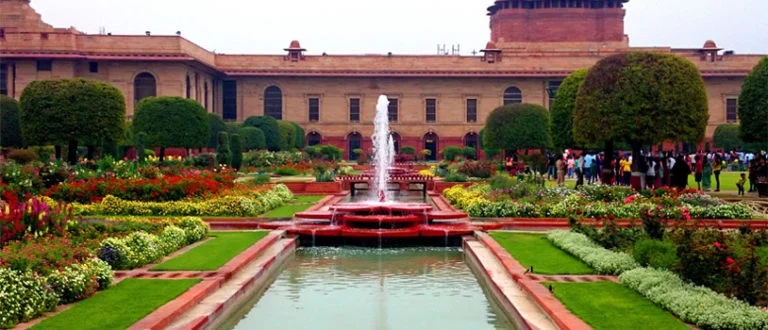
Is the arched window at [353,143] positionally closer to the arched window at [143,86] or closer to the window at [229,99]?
the window at [229,99]

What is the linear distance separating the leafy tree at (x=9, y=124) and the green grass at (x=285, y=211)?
54.5 ft

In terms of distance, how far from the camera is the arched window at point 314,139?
5128 cm

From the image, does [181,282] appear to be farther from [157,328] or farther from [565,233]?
[565,233]

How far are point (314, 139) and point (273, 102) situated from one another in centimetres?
330

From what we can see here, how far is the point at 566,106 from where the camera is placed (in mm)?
26266

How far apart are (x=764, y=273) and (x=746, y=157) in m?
35.7

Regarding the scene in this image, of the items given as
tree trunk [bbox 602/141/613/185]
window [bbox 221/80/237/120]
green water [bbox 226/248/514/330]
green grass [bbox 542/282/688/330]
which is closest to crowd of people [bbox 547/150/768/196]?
tree trunk [bbox 602/141/613/185]

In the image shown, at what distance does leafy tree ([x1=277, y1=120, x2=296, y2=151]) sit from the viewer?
4259 cm

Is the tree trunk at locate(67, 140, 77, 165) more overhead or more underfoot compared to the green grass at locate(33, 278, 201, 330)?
more overhead

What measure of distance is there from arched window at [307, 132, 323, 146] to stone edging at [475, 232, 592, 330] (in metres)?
40.2

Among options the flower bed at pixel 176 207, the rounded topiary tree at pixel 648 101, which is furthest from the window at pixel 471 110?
the flower bed at pixel 176 207

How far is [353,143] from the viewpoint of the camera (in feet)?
169

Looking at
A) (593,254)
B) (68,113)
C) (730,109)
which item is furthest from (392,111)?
(593,254)

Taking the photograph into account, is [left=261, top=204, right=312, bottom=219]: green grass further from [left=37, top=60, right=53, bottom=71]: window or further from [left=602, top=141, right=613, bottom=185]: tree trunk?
[left=37, top=60, right=53, bottom=71]: window
